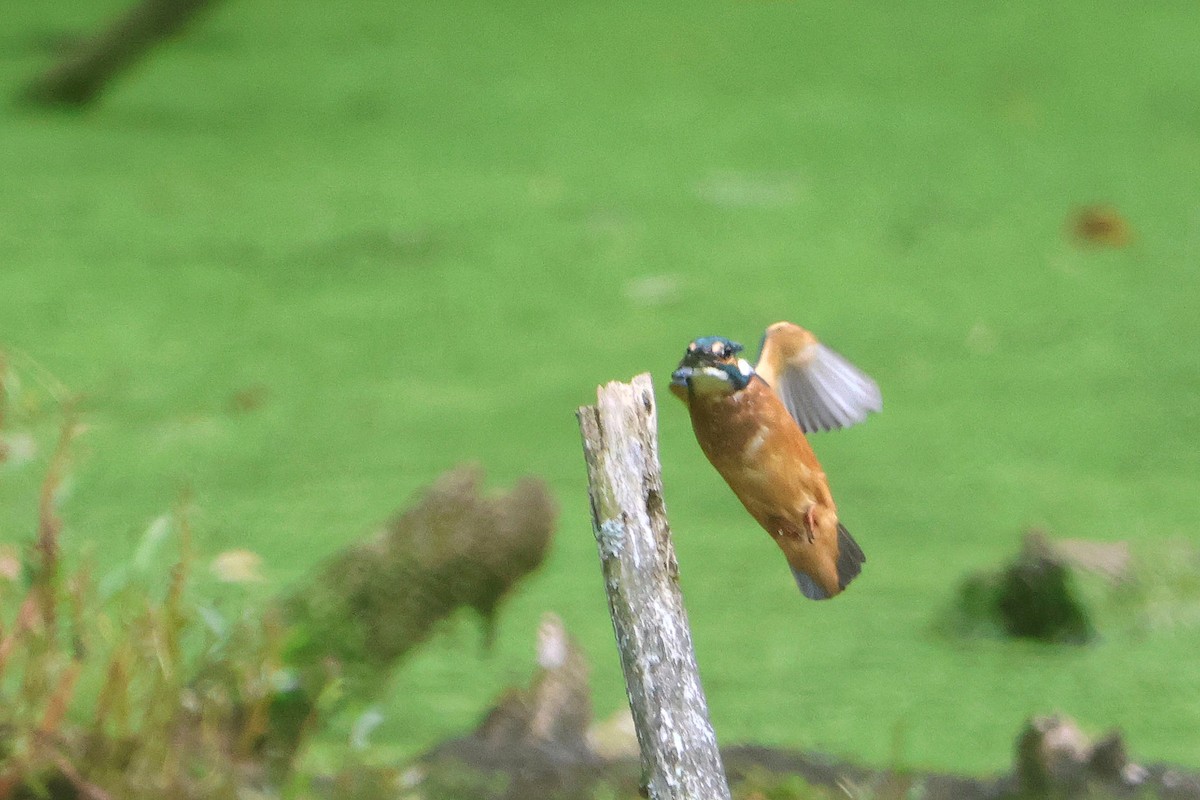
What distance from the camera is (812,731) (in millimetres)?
1699

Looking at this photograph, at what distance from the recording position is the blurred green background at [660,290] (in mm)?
1914

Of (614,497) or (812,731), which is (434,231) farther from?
(614,497)

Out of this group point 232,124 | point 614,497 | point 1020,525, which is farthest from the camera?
point 232,124

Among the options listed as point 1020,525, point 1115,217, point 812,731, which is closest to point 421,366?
point 1020,525

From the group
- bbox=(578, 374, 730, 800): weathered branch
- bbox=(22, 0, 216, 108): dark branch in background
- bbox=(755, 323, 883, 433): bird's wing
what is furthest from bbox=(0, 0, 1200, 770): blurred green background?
bbox=(755, 323, 883, 433): bird's wing

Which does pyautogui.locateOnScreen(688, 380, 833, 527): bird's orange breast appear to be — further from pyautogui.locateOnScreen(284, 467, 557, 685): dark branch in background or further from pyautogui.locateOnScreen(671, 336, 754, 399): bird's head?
pyautogui.locateOnScreen(284, 467, 557, 685): dark branch in background

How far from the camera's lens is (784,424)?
0.68 m

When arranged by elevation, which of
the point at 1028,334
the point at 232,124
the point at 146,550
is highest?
the point at 146,550

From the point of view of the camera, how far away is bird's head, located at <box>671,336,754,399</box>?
658mm

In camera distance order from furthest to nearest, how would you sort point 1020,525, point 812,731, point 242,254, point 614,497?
point 242,254
point 1020,525
point 812,731
point 614,497

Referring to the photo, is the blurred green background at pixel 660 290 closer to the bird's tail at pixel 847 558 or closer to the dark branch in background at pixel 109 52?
the dark branch in background at pixel 109 52

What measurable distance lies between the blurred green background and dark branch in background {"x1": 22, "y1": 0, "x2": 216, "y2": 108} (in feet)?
0.20

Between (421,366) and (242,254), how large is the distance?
553mm

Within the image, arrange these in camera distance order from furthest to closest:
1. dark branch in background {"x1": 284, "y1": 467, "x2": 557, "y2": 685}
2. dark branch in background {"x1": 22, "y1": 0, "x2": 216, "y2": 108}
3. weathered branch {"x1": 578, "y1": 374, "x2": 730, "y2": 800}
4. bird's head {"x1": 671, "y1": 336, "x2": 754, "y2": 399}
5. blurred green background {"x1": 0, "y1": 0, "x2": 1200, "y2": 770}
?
dark branch in background {"x1": 22, "y1": 0, "x2": 216, "y2": 108}
blurred green background {"x1": 0, "y1": 0, "x2": 1200, "y2": 770}
dark branch in background {"x1": 284, "y1": 467, "x2": 557, "y2": 685}
weathered branch {"x1": 578, "y1": 374, "x2": 730, "y2": 800}
bird's head {"x1": 671, "y1": 336, "x2": 754, "y2": 399}
